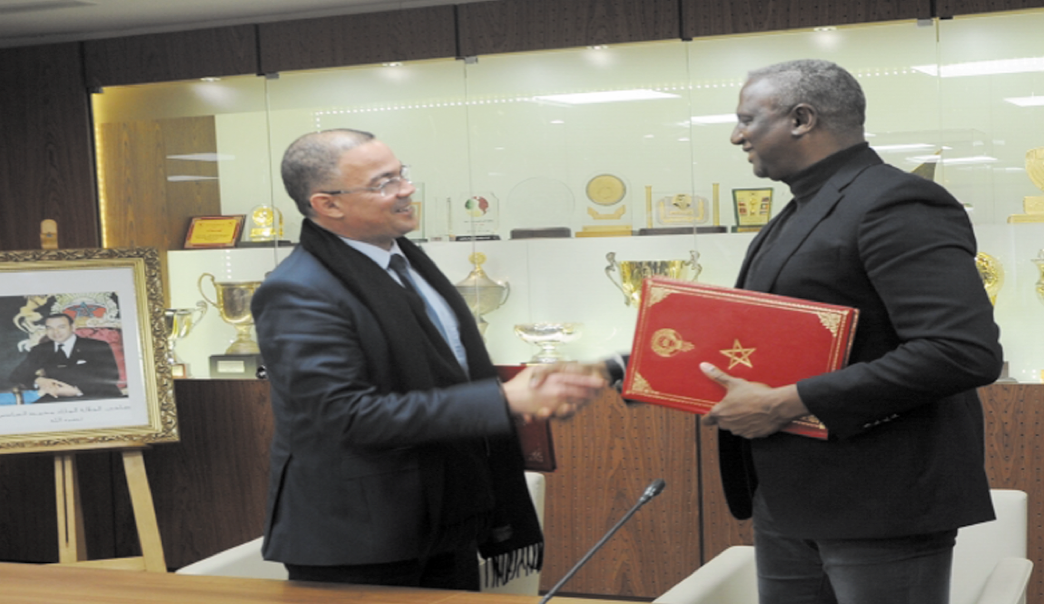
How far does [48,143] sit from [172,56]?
0.67 metres

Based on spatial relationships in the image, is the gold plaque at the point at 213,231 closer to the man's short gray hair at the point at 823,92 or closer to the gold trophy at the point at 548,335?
the gold trophy at the point at 548,335

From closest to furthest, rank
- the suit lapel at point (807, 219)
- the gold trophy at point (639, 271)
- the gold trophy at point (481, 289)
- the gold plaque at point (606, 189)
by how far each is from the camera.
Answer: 1. the suit lapel at point (807, 219)
2. the gold trophy at point (639, 271)
3. the gold plaque at point (606, 189)
4. the gold trophy at point (481, 289)

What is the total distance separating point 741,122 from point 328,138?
689mm

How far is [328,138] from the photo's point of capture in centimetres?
178

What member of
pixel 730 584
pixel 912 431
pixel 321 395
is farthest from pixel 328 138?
pixel 730 584

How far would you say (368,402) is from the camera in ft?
5.16

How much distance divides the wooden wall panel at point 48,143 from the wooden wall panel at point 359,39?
34.2 inches

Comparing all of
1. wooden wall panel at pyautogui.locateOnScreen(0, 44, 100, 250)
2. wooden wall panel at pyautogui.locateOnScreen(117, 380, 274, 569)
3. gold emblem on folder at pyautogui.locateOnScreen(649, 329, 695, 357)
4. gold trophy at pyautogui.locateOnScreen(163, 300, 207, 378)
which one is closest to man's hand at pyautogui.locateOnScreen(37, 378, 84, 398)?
wooden wall panel at pyautogui.locateOnScreen(117, 380, 274, 569)

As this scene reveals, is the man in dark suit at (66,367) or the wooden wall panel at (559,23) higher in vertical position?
the wooden wall panel at (559,23)

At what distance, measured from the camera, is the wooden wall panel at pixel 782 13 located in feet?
11.7

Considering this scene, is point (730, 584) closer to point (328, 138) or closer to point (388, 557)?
A: point (388, 557)

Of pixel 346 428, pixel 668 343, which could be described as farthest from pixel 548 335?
pixel 346 428

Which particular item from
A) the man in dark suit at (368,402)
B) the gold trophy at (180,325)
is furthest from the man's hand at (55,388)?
the man in dark suit at (368,402)

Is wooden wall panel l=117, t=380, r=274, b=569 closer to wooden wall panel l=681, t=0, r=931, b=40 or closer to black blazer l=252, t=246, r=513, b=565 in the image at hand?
wooden wall panel l=681, t=0, r=931, b=40
